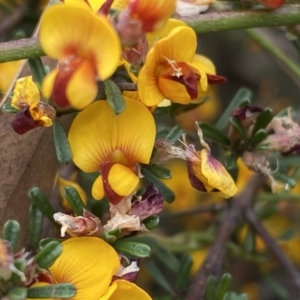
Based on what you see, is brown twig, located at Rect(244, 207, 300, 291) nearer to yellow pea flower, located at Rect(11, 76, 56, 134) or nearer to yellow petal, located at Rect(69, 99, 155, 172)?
yellow petal, located at Rect(69, 99, 155, 172)

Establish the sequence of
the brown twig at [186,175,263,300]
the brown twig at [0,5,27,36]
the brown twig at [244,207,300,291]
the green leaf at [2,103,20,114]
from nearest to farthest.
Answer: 1. the green leaf at [2,103,20,114]
2. the brown twig at [186,175,263,300]
3. the brown twig at [244,207,300,291]
4. the brown twig at [0,5,27,36]

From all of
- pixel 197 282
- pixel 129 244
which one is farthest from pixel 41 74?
pixel 197 282

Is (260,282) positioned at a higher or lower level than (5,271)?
lower

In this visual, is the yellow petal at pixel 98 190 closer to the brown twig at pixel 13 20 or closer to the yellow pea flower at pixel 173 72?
the yellow pea flower at pixel 173 72

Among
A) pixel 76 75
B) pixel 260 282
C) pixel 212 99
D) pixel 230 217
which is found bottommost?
pixel 260 282

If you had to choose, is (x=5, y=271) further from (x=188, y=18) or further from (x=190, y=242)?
(x=190, y=242)

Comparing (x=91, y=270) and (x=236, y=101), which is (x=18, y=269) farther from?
(x=236, y=101)

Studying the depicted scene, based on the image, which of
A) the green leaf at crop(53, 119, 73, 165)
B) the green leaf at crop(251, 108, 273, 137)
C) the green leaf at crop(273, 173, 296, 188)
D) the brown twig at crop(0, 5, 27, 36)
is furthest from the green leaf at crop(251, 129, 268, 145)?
the brown twig at crop(0, 5, 27, 36)
